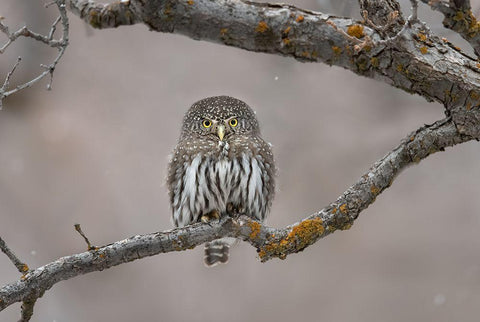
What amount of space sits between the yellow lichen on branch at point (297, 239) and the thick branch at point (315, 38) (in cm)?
73

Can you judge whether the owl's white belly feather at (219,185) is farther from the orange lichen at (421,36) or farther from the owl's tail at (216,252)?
the orange lichen at (421,36)

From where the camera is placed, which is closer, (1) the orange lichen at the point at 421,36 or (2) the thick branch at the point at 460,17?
(2) the thick branch at the point at 460,17

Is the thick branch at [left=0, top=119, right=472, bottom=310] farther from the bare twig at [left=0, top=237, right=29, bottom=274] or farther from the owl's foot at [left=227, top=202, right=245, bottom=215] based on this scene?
the owl's foot at [left=227, top=202, right=245, bottom=215]

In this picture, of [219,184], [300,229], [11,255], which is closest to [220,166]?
[219,184]

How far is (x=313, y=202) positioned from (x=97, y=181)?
1.83 metres

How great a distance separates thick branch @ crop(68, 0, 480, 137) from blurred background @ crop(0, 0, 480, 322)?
2.68 meters

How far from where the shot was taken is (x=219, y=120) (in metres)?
3.90

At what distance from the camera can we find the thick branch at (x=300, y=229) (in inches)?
111

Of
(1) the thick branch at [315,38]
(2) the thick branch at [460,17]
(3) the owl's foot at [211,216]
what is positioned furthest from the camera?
(3) the owl's foot at [211,216]

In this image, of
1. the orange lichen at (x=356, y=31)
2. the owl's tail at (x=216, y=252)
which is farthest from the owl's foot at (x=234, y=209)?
the orange lichen at (x=356, y=31)

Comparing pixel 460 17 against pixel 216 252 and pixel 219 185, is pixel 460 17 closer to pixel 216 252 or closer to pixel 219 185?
pixel 219 185

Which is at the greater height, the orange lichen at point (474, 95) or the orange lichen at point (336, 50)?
the orange lichen at point (336, 50)

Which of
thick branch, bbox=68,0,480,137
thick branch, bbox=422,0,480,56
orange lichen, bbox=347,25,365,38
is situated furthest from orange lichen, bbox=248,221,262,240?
thick branch, bbox=422,0,480,56

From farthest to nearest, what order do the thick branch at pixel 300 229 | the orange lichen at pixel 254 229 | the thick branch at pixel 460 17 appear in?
1. the orange lichen at pixel 254 229
2. the thick branch at pixel 300 229
3. the thick branch at pixel 460 17
